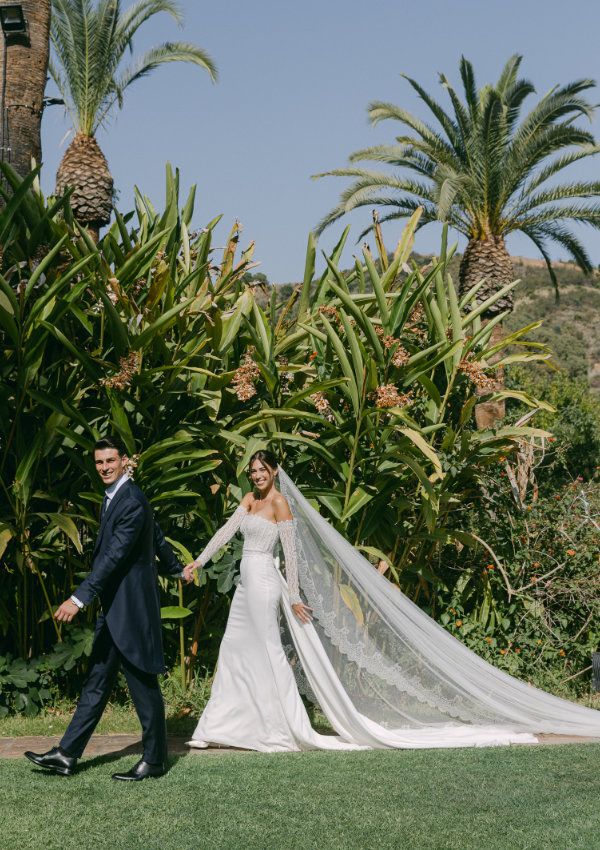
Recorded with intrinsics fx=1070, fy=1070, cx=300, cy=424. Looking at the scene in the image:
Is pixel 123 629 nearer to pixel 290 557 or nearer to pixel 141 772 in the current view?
pixel 141 772

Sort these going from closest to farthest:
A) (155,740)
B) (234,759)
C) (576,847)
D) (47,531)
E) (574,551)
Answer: (576,847), (155,740), (234,759), (47,531), (574,551)

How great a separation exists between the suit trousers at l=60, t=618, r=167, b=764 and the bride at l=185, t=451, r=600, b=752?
0.88 metres

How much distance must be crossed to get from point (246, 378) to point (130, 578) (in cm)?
229

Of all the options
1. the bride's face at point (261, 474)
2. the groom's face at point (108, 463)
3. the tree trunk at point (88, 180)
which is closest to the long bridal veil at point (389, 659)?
the bride's face at point (261, 474)

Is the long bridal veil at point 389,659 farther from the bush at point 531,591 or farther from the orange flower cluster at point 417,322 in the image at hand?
the orange flower cluster at point 417,322

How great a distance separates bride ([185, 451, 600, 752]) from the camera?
20.6ft

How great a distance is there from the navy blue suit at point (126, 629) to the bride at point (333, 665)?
764mm

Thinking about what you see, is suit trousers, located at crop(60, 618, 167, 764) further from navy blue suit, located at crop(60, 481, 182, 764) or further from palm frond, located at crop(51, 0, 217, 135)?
palm frond, located at crop(51, 0, 217, 135)

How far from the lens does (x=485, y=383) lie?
7.75m

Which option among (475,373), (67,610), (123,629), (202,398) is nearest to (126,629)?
(123,629)

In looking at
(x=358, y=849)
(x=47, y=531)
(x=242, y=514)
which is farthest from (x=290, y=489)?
(x=358, y=849)

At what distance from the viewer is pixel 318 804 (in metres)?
4.90

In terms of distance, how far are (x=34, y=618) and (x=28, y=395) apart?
1494 mm

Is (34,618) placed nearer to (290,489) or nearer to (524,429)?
(290,489)
